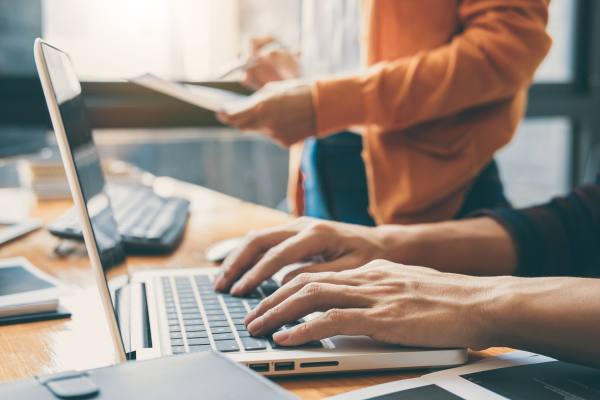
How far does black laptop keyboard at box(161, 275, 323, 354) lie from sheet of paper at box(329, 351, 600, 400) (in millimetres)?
91

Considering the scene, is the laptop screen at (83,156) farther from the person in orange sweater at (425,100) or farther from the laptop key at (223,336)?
the person in orange sweater at (425,100)

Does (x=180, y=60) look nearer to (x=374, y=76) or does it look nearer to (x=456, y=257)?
(x=374, y=76)

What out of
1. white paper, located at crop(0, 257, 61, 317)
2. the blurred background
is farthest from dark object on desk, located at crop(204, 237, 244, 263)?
the blurred background

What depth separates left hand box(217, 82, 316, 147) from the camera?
1.17 metres

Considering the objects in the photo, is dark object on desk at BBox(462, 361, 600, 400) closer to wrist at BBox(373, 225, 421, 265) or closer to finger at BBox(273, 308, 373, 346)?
Result: finger at BBox(273, 308, 373, 346)

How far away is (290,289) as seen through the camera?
2.04 ft

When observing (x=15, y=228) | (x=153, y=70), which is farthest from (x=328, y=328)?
(x=153, y=70)

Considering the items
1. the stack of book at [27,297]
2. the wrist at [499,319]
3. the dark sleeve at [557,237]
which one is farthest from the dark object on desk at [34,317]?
the dark sleeve at [557,237]

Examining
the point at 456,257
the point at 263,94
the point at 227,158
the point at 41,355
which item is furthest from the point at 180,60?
the point at 41,355

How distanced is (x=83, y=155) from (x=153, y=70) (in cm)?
175

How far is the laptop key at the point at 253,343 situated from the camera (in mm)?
560

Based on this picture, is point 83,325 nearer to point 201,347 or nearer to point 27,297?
point 27,297

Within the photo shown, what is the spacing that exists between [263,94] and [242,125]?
0.22ft

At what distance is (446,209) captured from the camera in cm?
129
